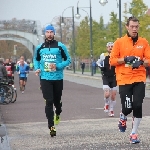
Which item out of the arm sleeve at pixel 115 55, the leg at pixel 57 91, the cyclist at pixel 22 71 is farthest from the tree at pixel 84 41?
the arm sleeve at pixel 115 55

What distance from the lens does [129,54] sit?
8.45m

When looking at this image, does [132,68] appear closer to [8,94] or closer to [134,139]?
[134,139]

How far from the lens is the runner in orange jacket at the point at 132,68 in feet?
27.5

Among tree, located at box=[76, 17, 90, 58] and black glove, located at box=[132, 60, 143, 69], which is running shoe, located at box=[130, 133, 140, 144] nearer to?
black glove, located at box=[132, 60, 143, 69]

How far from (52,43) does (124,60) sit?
1712mm

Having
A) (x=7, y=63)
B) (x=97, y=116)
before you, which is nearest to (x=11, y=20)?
(x=7, y=63)

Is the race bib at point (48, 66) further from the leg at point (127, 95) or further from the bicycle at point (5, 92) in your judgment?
the bicycle at point (5, 92)

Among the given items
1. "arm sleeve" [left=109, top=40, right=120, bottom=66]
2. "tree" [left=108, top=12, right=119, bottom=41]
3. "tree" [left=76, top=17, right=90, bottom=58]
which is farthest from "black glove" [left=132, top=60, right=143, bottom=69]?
"tree" [left=76, top=17, right=90, bottom=58]

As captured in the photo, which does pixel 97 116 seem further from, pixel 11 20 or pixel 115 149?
pixel 11 20

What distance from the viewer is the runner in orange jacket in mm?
8391

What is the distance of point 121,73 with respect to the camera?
853cm

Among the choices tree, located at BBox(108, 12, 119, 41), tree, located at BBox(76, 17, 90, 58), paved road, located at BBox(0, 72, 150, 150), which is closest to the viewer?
paved road, located at BBox(0, 72, 150, 150)

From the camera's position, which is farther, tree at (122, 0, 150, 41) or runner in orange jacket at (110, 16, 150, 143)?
tree at (122, 0, 150, 41)

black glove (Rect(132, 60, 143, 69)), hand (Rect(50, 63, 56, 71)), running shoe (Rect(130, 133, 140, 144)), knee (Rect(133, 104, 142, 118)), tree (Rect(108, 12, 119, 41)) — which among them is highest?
tree (Rect(108, 12, 119, 41))
